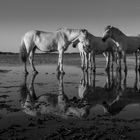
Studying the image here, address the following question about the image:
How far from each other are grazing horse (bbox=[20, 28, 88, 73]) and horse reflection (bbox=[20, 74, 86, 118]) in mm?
8455

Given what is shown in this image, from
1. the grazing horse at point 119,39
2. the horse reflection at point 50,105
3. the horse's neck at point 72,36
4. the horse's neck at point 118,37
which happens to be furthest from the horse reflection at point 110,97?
the horse's neck at point 72,36

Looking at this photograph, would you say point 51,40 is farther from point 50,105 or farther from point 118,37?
point 50,105

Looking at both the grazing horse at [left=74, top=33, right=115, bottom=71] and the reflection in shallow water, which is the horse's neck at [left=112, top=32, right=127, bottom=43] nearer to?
the grazing horse at [left=74, top=33, right=115, bottom=71]

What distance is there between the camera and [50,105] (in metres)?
8.17

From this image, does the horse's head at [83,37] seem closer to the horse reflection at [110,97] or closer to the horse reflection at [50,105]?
the horse reflection at [110,97]

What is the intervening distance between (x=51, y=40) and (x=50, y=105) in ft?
36.6

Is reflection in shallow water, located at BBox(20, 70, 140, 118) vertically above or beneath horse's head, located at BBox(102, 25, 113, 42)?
beneath

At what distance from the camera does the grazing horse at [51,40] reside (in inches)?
731

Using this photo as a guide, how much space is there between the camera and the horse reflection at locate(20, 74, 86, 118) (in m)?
7.16

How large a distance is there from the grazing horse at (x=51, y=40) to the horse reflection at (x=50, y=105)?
8.46 meters

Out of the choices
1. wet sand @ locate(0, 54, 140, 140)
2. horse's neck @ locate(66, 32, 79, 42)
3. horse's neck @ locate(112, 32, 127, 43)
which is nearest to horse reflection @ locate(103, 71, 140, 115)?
wet sand @ locate(0, 54, 140, 140)

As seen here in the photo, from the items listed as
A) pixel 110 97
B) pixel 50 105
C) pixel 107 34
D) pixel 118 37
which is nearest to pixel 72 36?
pixel 107 34

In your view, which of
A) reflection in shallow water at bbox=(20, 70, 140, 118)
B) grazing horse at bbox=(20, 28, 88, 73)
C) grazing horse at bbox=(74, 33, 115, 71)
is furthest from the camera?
grazing horse at bbox=(74, 33, 115, 71)

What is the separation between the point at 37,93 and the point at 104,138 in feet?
17.8
